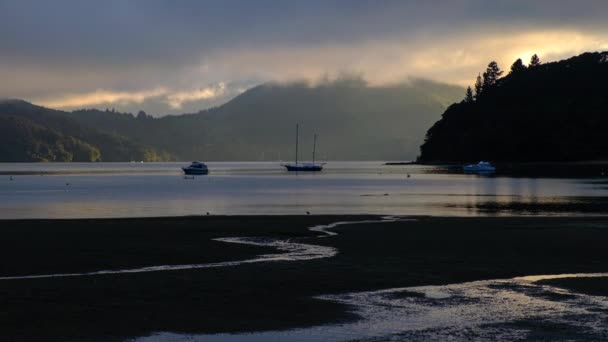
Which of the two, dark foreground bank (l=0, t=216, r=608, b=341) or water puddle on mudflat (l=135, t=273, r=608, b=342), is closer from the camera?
water puddle on mudflat (l=135, t=273, r=608, b=342)

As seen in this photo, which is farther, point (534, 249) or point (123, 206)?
point (123, 206)

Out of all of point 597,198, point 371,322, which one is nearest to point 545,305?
point 371,322

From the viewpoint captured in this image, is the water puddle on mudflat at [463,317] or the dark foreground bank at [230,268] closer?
the water puddle on mudflat at [463,317]

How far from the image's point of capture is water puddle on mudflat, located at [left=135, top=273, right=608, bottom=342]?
1648 centimetres

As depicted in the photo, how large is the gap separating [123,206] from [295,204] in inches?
684

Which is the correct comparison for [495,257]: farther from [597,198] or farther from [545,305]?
[597,198]

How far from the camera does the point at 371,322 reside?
17.9m

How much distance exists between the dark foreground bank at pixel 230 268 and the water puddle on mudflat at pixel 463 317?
2.47 feet

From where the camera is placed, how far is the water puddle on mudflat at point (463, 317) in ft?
54.1

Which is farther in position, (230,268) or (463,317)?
(230,268)

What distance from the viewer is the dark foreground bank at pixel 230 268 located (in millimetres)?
18203

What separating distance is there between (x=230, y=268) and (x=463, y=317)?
10439 mm

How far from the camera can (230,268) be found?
1043 inches

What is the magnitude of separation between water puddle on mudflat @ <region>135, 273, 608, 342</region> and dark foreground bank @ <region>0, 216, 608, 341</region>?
2.47 feet
